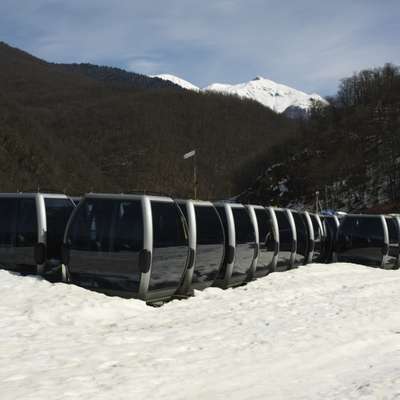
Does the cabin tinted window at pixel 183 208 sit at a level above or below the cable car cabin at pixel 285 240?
above

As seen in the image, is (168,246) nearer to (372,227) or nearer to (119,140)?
(372,227)

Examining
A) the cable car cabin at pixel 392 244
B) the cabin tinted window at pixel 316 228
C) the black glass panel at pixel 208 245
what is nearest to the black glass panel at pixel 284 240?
A: the cabin tinted window at pixel 316 228

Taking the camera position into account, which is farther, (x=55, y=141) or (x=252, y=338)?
(x=55, y=141)

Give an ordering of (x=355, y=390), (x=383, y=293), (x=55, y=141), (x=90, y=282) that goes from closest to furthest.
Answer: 1. (x=355, y=390)
2. (x=90, y=282)
3. (x=383, y=293)
4. (x=55, y=141)

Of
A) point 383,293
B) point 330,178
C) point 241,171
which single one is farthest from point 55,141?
point 383,293

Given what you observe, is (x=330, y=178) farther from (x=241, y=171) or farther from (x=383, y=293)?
(x=383, y=293)

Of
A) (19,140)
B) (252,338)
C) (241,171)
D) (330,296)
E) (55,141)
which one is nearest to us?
(252,338)

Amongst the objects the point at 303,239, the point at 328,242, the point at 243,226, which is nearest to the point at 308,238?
the point at 303,239

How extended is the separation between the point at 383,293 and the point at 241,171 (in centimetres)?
13748

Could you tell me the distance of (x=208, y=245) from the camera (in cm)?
1192

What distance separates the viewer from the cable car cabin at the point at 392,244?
2022 cm

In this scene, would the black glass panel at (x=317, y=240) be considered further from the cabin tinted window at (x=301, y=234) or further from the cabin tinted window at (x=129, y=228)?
the cabin tinted window at (x=129, y=228)

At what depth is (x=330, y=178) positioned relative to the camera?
10412 cm

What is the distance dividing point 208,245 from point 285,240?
498 cm
